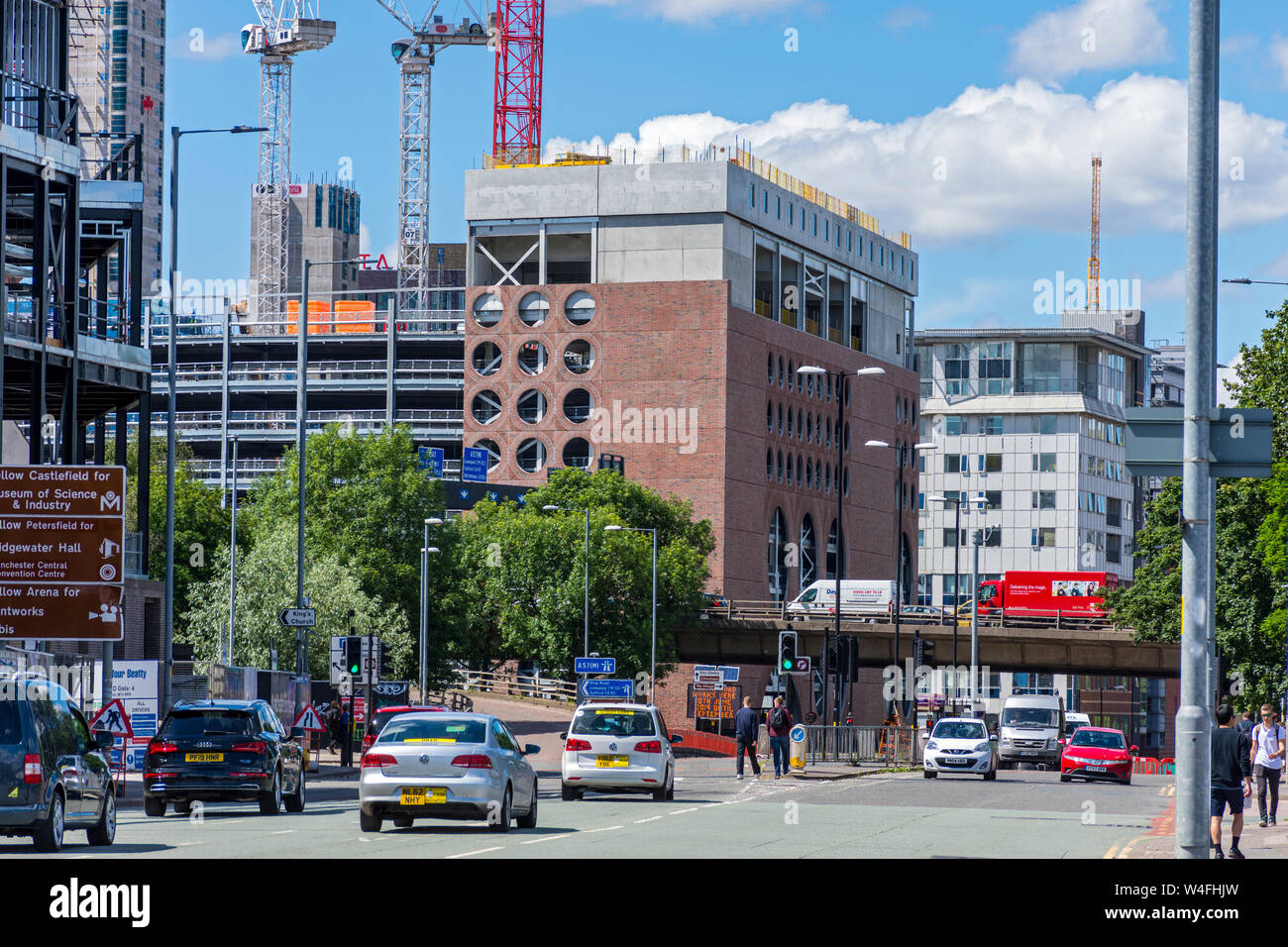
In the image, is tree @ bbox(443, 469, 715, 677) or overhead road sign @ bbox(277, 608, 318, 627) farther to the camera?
tree @ bbox(443, 469, 715, 677)

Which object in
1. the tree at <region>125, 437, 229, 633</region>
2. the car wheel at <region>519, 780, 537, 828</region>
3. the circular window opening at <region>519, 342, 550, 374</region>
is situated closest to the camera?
the car wheel at <region>519, 780, 537, 828</region>

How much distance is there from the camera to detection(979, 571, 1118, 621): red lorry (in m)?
88.2

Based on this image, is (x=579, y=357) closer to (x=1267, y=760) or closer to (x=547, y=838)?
(x=1267, y=760)

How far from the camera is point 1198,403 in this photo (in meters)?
16.1

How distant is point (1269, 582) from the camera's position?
191ft

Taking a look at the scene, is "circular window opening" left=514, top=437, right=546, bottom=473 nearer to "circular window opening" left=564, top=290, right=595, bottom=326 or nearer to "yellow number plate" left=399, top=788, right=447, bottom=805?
"circular window opening" left=564, top=290, right=595, bottom=326

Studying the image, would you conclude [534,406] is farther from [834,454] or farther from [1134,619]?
[1134,619]

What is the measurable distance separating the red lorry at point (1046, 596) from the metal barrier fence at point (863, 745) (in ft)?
84.8

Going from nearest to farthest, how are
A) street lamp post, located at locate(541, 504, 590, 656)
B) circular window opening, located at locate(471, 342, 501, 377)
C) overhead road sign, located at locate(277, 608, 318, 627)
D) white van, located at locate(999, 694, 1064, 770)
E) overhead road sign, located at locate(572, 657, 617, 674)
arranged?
overhead road sign, located at locate(277, 608, 318, 627) → white van, located at locate(999, 694, 1064, 770) → overhead road sign, located at locate(572, 657, 617, 674) → street lamp post, located at locate(541, 504, 590, 656) → circular window opening, located at locate(471, 342, 501, 377)

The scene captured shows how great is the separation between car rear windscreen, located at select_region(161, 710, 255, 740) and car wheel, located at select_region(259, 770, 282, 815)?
3.23ft

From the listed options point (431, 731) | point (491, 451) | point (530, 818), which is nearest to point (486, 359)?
point (491, 451)

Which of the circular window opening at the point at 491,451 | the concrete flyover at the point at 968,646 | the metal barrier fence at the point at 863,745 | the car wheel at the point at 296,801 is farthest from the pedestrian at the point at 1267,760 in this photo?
the circular window opening at the point at 491,451

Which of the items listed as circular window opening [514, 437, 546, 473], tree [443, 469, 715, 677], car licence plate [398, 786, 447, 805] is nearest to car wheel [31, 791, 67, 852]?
car licence plate [398, 786, 447, 805]
